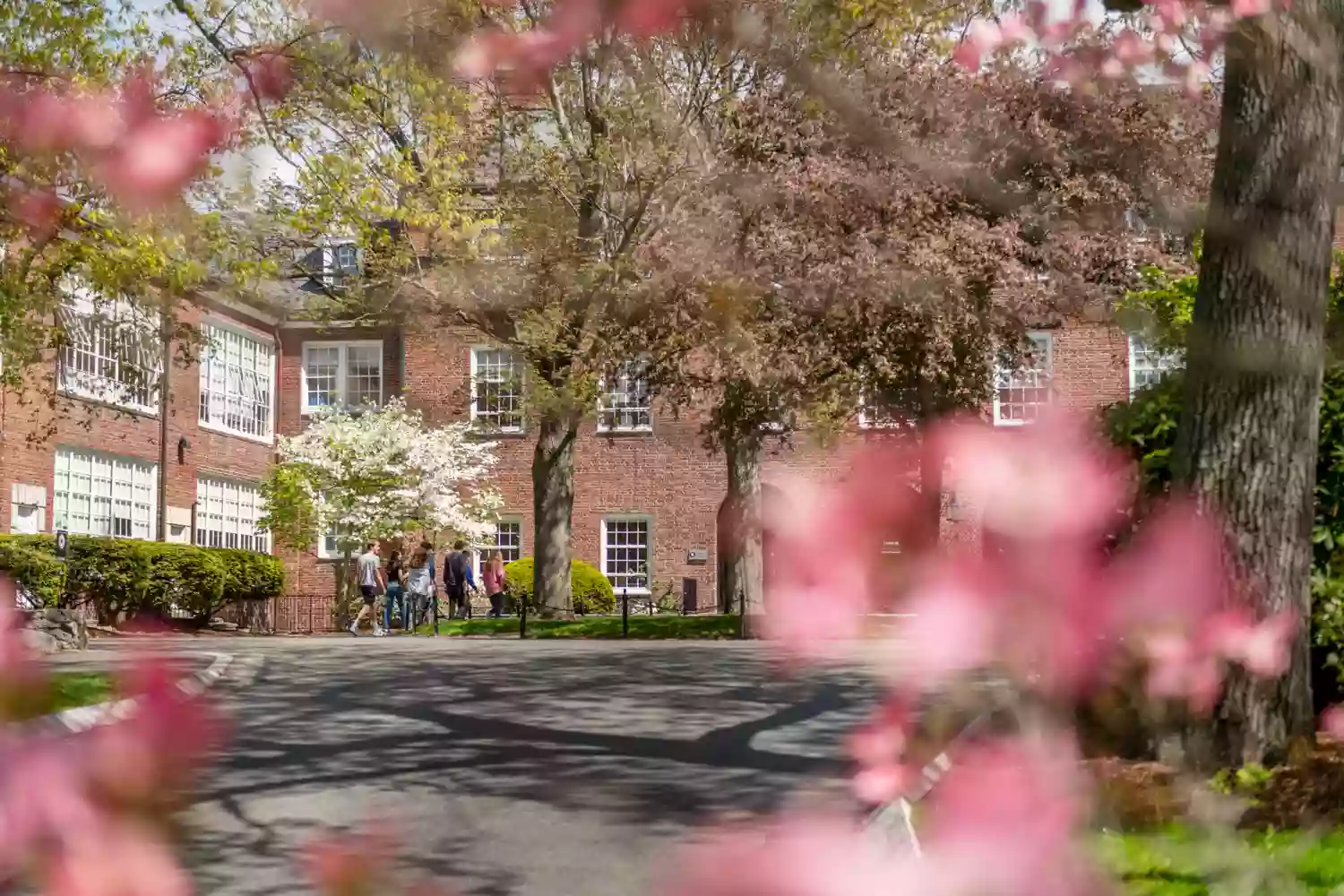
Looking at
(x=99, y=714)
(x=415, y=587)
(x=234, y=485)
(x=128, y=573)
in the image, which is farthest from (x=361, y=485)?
(x=99, y=714)

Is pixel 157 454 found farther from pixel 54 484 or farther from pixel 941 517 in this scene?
pixel 941 517

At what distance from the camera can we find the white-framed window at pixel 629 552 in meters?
39.8

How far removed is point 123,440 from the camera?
34.0 meters

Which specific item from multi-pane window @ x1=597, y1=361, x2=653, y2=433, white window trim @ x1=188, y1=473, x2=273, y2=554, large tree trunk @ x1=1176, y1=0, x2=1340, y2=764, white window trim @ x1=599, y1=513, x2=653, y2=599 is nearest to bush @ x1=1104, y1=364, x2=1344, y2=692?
multi-pane window @ x1=597, y1=361, x2=653, y2=433

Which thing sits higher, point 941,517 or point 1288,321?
point 1288,321

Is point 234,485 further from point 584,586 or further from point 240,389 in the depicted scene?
point 584,586

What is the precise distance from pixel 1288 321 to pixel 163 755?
2.30 feet

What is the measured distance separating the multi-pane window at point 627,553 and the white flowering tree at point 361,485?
3.81 meters

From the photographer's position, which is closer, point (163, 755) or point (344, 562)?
point (163, 755)

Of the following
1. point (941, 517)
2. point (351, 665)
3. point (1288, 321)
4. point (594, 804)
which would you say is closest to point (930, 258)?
point (1288, 321)

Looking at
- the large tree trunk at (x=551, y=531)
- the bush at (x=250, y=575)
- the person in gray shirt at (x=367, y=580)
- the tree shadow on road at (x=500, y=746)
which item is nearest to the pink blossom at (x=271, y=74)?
the tree shadow on road at (x=500, y=746)

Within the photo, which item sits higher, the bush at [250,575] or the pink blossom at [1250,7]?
the pink blossom at [1250,7]

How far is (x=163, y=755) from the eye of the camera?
2.04 feet

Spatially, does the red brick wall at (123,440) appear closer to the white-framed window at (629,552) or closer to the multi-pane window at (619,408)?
the white-framed window at (629,552)
